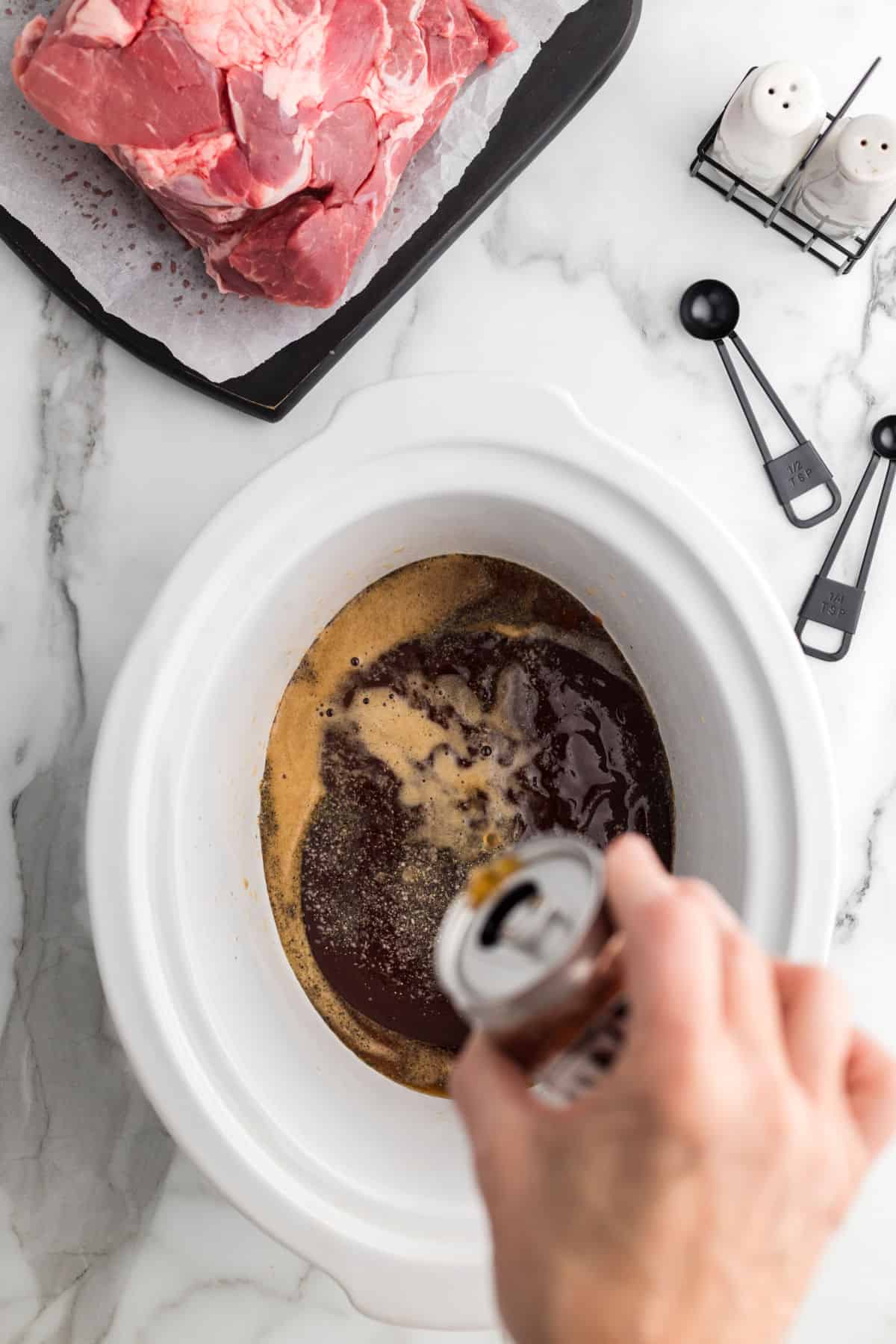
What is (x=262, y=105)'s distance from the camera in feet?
2.77

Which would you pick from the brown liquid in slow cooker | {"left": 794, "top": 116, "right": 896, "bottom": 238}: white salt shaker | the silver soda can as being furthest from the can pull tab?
{"left": 794, "top": 116, "right": 896, "bottom": 238}: white salt shaker

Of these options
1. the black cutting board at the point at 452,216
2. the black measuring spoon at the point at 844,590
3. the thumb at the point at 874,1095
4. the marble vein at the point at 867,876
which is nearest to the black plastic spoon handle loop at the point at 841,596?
the black measuring spoon at the point at 844,590

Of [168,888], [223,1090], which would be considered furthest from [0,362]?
[223,1090]

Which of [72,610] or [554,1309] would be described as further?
[72,610]

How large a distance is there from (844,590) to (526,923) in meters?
0.69

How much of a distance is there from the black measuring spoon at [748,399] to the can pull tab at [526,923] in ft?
2.22

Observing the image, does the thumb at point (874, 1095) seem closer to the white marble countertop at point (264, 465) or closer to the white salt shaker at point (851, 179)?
the white marble countertop at point (264, 465)

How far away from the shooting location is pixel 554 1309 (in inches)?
15.9

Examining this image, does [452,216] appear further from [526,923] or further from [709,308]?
[526,923]

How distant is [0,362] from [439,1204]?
808 mm

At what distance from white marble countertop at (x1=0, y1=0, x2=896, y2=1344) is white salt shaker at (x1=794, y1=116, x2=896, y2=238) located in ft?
0.18

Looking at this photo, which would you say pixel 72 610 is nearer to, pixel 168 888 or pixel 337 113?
pixel 168 888

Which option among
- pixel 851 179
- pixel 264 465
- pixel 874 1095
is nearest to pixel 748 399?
pixel 851 179

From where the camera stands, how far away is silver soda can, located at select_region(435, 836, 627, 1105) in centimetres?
40
